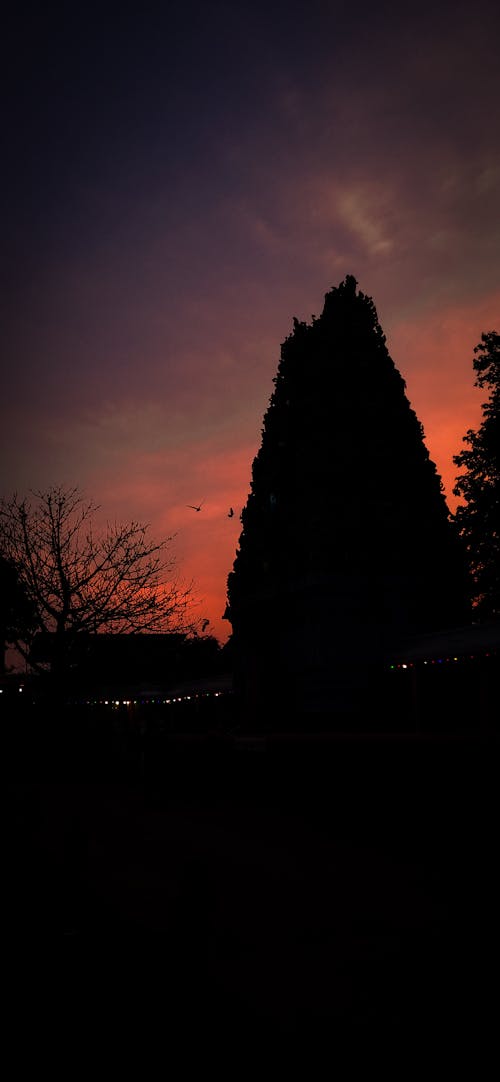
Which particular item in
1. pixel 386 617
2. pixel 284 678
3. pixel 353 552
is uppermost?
pixel 353 552

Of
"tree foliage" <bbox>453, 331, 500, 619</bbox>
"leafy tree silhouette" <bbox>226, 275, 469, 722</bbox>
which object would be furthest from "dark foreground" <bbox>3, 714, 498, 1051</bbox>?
"tree foliage" <bbox>453, 331, 500, 619</bbox>

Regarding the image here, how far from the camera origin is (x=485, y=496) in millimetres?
28219

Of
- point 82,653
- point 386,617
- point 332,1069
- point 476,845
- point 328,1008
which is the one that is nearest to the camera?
point 332,1069

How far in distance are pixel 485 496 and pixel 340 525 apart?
28.1 feet

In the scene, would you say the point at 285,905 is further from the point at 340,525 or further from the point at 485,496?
the point at 485,496

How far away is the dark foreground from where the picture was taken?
468 centimetres

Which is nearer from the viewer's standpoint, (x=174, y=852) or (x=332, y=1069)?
(x=332, y=1069)

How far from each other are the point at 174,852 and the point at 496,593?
20.7 meters

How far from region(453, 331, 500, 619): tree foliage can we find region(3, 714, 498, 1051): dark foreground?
51.8 ft

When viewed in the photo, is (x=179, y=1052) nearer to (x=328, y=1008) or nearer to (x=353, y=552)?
(x=328, y=1008)

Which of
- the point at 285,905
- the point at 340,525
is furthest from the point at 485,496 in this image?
the point at 285,905

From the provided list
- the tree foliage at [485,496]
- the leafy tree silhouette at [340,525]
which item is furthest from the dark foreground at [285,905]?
the tree foliage at [485,496]

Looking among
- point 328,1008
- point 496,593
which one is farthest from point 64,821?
point 496,593

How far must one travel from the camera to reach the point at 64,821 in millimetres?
14172
